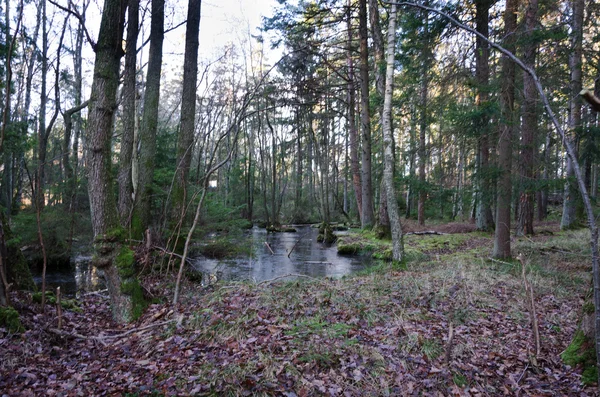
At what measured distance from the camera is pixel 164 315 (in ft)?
16.7

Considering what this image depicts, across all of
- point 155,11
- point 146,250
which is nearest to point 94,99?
point 146,250

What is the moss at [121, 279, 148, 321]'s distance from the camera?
17.0 feet

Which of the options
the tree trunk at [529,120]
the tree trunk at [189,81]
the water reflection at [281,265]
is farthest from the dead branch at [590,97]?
the tree trunk at [189,81]

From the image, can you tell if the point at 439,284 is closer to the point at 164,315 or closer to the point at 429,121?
the point at 164,315

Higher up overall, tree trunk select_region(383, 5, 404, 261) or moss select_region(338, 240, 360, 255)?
tree trunk select_region(383, 5, 404, 261)

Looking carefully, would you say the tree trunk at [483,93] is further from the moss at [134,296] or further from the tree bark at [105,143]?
the moss at [134,296]

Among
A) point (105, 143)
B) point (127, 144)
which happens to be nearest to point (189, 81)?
point (127, 144)

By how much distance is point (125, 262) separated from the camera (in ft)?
16.9

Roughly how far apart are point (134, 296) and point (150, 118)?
18.2 feet

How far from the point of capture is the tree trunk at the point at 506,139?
7656mm

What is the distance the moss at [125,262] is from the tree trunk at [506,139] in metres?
7.39


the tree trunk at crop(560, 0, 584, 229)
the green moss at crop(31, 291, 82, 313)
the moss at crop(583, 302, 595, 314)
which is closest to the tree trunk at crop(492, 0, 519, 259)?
the tree trunk at crop(560, 0, 584, 229)

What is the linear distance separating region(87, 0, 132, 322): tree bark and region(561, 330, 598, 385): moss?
17.7 ft

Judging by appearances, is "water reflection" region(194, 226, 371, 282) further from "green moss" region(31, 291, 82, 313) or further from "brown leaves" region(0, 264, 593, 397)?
"brown leaves" region(0, 264, 593, 397)
